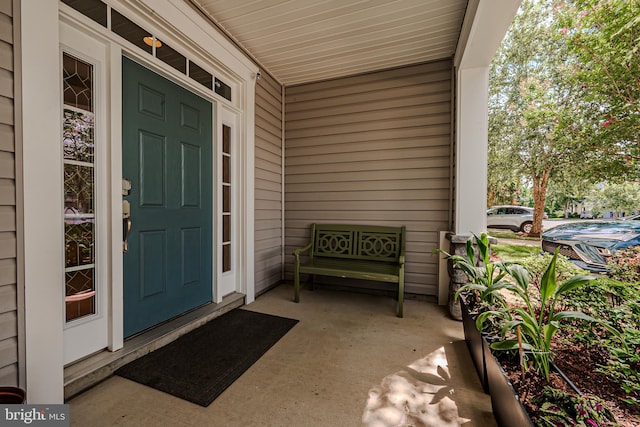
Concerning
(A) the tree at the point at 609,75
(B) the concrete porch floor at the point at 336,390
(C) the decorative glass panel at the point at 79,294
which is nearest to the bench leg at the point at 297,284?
(B) the concrete porch floor at the point at 336,390

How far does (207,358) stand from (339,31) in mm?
3062

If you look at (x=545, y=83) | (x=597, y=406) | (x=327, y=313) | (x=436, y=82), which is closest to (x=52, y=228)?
(x=327, y=313)

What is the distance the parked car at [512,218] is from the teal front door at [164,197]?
9.13m

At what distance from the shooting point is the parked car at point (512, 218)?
27.5 ft

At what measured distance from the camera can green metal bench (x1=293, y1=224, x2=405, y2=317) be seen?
2861mm

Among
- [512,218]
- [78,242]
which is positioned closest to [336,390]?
[78,242]

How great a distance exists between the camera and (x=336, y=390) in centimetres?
158

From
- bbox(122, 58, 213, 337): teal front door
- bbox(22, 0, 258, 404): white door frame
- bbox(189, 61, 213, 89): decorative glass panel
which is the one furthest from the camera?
bbox(189, 61, 213, 89): decorative glass panel

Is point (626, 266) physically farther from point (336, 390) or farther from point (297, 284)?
point (297, 284)

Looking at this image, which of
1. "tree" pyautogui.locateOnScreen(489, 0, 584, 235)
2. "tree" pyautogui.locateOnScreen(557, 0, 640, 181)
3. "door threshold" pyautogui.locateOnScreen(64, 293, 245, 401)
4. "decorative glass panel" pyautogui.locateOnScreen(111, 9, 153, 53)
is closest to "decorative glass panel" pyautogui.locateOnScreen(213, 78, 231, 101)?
"decorative glass panel" pyautogui.locateOnScreen(111, 9, 153, 53)

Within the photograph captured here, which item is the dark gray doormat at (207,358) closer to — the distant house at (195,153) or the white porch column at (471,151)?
the distant house at (195,153)

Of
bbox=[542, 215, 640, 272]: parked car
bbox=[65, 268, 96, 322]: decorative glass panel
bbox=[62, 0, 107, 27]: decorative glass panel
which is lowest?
bbox=[65, 268, 96, 322]: decorative glass panel

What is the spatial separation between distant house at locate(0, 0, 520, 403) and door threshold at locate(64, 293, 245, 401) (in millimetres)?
66

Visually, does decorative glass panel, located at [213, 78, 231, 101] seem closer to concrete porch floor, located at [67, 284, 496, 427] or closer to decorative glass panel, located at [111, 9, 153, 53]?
decorative glass panel, located at [111, 9, 153, 53]
